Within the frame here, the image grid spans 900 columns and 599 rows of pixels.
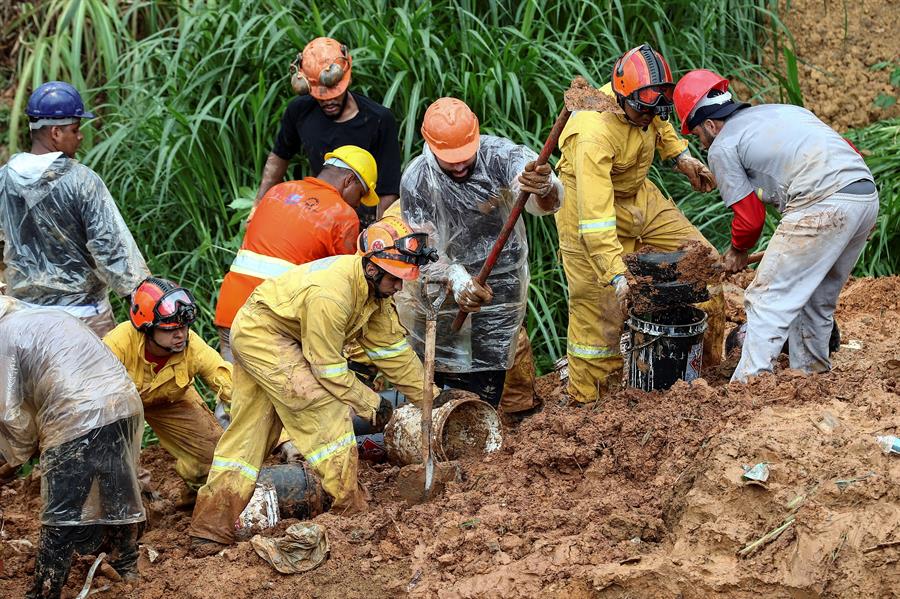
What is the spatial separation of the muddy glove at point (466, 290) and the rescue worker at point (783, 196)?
4.18ft

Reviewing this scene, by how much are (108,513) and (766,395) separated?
2.78 meters

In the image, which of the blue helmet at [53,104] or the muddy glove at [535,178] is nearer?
the muddy glove at [535,178]

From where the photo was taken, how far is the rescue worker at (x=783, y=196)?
470 centimetres

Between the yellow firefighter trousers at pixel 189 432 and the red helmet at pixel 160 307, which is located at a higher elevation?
the red helmet at pixel 160 307

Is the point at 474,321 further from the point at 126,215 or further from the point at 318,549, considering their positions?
the point at 126,215

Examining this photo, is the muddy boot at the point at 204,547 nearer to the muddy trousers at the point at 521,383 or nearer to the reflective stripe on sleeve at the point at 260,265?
the reflective stripe on sleeve at the point at 260,265

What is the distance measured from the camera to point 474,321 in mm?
5770

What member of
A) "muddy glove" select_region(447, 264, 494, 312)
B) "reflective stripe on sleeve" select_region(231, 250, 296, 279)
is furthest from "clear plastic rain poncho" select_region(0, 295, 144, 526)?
"muddy glove" select_region(447, 264, 494, 312)

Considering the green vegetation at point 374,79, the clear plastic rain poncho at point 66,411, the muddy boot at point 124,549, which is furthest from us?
the green vegetation at point 374,79

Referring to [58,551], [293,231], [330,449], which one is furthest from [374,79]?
[58,551]

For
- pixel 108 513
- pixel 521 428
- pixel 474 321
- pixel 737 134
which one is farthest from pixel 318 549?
pixel 737 134

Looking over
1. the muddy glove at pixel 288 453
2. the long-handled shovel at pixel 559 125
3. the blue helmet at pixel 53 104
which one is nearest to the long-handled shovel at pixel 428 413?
the long-handled shovel at pixel 559 125

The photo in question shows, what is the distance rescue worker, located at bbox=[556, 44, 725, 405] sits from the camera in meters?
5.12

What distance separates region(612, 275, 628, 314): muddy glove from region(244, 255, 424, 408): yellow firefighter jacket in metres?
1.12
